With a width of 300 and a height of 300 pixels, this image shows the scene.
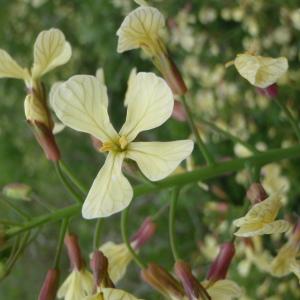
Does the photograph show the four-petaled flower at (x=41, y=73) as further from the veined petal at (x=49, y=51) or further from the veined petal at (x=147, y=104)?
the veined petal at (x=147, y=104)

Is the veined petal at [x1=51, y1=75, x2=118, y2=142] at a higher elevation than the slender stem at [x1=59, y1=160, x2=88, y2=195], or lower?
higher

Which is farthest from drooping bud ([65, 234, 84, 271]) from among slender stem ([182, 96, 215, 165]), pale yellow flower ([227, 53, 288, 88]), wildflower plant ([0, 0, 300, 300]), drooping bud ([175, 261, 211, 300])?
pale yellow flower ([227, 53, 288, 88])

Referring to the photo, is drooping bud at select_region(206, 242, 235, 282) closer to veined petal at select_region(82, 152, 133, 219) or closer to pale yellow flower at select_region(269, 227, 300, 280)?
pale yellow flower at select_region(269, 227, 300, 280)

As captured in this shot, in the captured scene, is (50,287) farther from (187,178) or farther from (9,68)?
(9,68)

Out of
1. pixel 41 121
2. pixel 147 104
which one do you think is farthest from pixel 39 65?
pixel 147 104

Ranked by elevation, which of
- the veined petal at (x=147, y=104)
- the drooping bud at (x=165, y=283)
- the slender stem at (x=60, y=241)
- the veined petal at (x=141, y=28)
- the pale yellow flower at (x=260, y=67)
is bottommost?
the drooping bud at (x=165, y=283)

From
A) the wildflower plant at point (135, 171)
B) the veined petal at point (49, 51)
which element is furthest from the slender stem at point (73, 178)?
the veined petal at point (49, 51)
